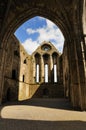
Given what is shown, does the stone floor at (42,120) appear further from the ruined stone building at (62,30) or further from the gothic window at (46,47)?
the gothic window at (46,47)

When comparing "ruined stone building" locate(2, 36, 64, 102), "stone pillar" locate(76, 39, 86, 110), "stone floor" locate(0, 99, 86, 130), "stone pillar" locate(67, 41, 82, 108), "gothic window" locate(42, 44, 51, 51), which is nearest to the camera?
"stone floor" locate(0, 99, 86, 130)

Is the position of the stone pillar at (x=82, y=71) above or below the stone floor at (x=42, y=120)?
above

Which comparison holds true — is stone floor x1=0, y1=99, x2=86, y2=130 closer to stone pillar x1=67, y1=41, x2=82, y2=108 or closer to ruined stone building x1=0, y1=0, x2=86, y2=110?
stone pillar x1=67, y1=41, x2=82, y2=108

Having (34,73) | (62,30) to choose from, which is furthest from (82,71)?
(34,73)

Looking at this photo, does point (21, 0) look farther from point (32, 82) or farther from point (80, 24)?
point (32, 82)

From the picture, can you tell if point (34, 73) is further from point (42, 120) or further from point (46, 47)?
point (42, 120)

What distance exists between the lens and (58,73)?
23.2 metres

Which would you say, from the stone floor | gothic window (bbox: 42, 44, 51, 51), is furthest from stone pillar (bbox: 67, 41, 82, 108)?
gothic window (bbox: 42, 44, 51, 51)

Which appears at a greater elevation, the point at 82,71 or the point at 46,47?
the point at 46,47

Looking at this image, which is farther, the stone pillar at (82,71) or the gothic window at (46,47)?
the gothic window at (46,47)

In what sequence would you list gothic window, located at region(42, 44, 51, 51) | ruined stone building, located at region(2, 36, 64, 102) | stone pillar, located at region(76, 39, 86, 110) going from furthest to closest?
gothic window, located at region(42, 44, 51, 51)
ruined stone building, located at region(2, 36, 64, 102)
stone pillar, located at region(76, 39, 86, 110)

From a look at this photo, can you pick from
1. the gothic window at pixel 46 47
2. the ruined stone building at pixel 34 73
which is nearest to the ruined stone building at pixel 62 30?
the ruined stone building at pixel 34 73

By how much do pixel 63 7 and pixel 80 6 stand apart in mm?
1884
